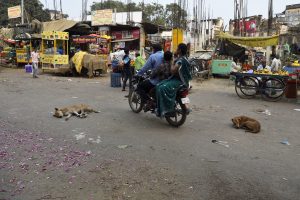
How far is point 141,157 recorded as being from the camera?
16.5 feet

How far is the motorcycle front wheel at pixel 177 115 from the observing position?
6.91m

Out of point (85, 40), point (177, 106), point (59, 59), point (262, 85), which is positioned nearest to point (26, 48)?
point (85, 40)

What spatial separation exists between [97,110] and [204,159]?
4.28 metres

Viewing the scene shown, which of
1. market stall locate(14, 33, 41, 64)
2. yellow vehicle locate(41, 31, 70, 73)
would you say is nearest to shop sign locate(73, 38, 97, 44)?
yellow vehicle locate(41, 31, 70, 73)

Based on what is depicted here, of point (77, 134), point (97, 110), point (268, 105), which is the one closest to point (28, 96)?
point (97, 110)

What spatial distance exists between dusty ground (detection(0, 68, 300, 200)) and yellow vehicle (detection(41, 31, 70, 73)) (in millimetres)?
9797

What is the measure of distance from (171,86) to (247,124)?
1780mm

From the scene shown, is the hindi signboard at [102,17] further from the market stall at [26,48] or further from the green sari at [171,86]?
the green sari at [171,86]

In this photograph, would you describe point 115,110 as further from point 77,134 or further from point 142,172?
point 142,172

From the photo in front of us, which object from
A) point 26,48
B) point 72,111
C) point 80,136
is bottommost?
point 80,136

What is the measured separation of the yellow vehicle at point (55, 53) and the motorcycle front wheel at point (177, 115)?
11826 mm

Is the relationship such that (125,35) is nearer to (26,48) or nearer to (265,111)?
(26,48)

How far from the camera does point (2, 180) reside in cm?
404

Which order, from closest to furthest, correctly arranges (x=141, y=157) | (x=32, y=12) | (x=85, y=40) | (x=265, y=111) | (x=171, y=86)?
(x=141, y=157) < (x=171, y=86) < (x=265, y=111) < (x=85, y=40) < (x=32, y=12)
